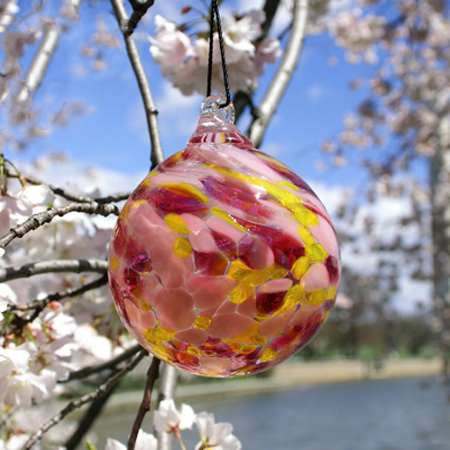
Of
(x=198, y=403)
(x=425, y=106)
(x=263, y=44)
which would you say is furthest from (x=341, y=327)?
(x=263, y=44)

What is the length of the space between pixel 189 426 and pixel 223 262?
0.40m

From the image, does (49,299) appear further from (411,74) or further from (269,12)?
(411,74)

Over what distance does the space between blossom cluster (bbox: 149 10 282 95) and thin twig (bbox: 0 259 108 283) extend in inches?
15.2

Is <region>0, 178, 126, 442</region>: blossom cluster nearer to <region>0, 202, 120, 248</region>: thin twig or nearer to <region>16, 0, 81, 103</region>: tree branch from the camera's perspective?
<region>0, 202, 120, 248</region>: thin twig

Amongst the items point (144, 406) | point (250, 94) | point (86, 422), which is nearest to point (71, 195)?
point (144, 406)

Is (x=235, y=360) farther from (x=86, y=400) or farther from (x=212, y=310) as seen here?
(x=86, y=400)

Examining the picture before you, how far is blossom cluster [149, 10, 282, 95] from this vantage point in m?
0.88

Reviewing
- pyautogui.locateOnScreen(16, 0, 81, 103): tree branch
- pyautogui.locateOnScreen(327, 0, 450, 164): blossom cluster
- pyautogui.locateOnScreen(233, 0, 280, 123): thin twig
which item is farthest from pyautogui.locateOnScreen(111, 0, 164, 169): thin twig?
pyautogui.locateOnScreen(327, 0, 450, 164): blossom cluster

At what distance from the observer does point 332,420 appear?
29.7 feet

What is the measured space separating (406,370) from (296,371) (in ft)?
15.3

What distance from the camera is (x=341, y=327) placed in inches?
798

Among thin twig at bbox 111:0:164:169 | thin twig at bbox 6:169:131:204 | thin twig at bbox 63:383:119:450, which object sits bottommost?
thin twig at bbox 63:383:119:450

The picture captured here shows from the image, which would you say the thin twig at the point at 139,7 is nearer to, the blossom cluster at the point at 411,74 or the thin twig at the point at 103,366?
the thin twig at the point at 103,366

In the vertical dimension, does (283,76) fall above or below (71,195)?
above
